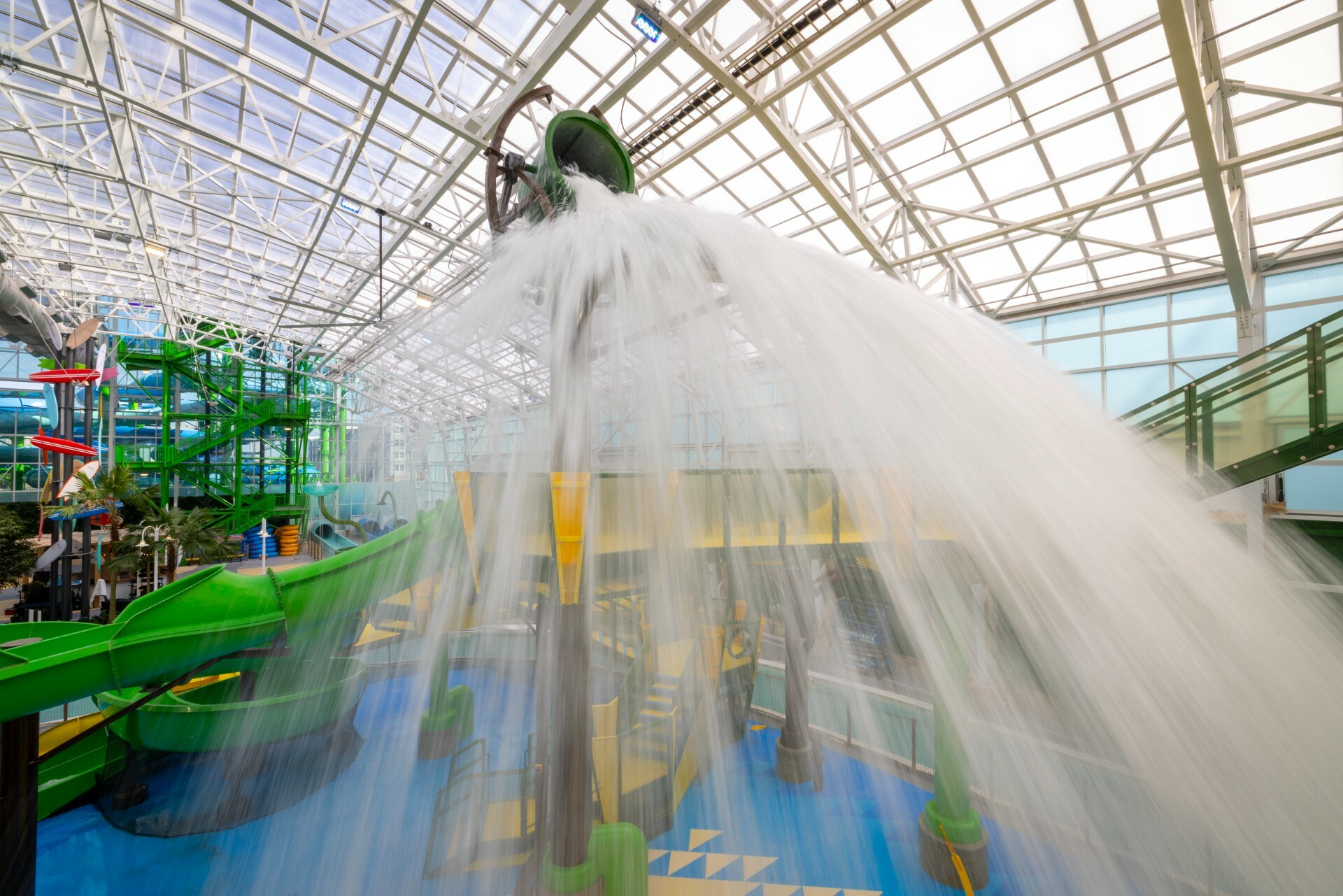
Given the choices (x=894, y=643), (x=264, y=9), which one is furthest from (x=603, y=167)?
(x=264, y=9)

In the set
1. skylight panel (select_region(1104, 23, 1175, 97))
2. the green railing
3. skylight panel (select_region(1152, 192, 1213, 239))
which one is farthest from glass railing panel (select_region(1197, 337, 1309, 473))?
skylight panel (select_region(1152, 192, 1213, 239))

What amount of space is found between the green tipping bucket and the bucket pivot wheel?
0.03 metres

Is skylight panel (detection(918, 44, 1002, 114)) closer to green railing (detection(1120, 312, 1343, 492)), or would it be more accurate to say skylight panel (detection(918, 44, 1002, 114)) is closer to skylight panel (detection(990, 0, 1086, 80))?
skylight panel (detection(990, 0, 1086, 80))

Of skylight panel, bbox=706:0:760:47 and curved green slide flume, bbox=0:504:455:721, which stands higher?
skylight panel, bbox=706:0:760:47

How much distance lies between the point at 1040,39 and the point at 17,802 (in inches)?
478

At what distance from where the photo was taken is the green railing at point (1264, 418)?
4043mm

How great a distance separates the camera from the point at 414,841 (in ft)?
15.1

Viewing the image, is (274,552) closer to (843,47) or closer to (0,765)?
Result: (0,765)

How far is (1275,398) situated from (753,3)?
7.15 m

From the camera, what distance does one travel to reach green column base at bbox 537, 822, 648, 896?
200 cm

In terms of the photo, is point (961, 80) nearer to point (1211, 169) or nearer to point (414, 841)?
point (1211, 169)

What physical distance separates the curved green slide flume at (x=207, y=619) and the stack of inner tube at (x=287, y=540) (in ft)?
74.6

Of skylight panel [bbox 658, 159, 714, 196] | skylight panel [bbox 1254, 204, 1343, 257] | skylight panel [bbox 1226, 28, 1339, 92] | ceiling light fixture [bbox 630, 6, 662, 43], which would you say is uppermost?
skylight panel [bbox 658, 159, 714, 196]

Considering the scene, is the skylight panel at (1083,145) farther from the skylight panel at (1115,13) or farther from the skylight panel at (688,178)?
the skylight panel at (688,178)
